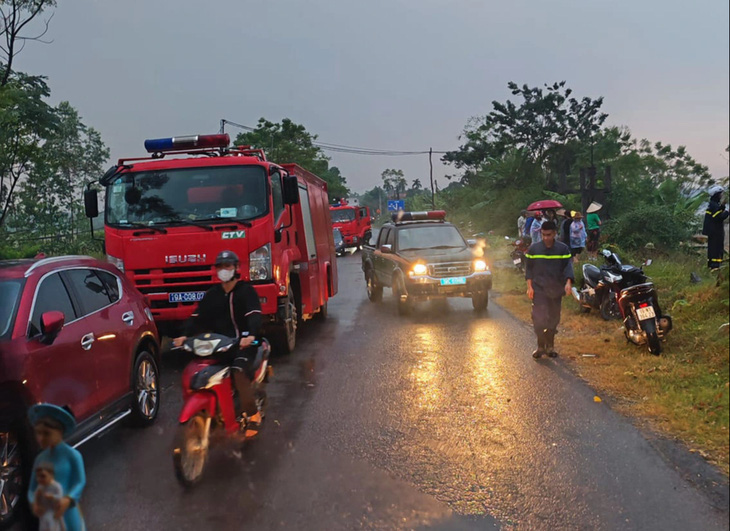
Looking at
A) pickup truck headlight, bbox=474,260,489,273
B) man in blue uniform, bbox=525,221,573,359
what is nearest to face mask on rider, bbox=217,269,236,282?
man in blue uniform, bbox=525,221,573,359

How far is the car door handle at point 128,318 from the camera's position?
18.5 feet

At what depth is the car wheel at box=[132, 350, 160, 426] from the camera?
18.4 feet

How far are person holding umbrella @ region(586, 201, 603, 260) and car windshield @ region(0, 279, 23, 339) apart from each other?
48.5ft

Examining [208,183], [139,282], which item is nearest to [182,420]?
[139,282]

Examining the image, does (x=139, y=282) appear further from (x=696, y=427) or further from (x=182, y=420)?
(x=696, y=427)

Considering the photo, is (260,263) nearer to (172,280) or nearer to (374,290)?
(172,280)

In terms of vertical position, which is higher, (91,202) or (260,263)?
(91,202)

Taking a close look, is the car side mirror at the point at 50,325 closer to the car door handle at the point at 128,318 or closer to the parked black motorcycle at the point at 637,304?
the car door handle at the point at 128,318

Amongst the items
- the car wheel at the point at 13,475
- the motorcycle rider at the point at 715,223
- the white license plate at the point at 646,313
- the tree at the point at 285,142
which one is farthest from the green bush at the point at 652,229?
the tree at the point at 285,142

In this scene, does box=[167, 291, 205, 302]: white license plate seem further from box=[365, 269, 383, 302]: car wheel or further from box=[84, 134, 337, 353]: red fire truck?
box=[365, 269, 383, 302]: car wheel

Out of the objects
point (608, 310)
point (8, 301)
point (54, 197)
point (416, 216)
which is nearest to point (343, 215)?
point (54, 197)

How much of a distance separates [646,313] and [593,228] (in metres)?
10.4

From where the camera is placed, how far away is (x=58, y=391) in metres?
4.34

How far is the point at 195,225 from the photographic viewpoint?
816 cm
